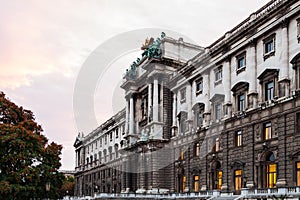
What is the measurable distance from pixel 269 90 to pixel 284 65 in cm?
330

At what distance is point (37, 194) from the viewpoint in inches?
1671

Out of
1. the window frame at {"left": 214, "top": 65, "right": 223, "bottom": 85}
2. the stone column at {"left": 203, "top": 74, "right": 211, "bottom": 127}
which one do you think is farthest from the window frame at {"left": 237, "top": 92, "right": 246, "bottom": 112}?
the stone column at {"left": 203, "top": 74, "right": 211, "bottom": 127}

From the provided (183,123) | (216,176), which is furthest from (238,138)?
(183,123)

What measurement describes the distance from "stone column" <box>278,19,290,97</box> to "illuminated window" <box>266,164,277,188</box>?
20.8 feet

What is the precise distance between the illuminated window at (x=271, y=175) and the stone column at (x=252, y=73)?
590 centimetres

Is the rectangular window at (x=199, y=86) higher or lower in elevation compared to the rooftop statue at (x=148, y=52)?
lower

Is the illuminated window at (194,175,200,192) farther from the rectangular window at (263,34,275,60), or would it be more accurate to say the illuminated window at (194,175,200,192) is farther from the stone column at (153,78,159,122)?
the rectangular window at (263,34,275,60)

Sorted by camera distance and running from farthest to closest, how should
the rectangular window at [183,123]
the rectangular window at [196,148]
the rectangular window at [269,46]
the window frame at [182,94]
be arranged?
1. the window frame at [182,94]
2. the rectangular window at [183,123]
3. the rectangular window at [196,148]
4. the rectangular window at [269,46]

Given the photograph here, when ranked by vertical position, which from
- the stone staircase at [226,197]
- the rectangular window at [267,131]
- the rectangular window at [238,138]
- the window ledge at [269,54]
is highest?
the window ledge at [269,54]

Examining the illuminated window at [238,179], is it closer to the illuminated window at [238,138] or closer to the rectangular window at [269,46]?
the illuminated window at [238,138]

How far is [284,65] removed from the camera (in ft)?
129

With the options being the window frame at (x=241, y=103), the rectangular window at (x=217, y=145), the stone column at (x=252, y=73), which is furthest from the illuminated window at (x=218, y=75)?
the rectangular window at (x=217, y=145)

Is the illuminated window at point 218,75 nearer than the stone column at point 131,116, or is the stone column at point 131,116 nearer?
the illuminated window at point 218,75

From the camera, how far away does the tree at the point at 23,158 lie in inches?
1585
